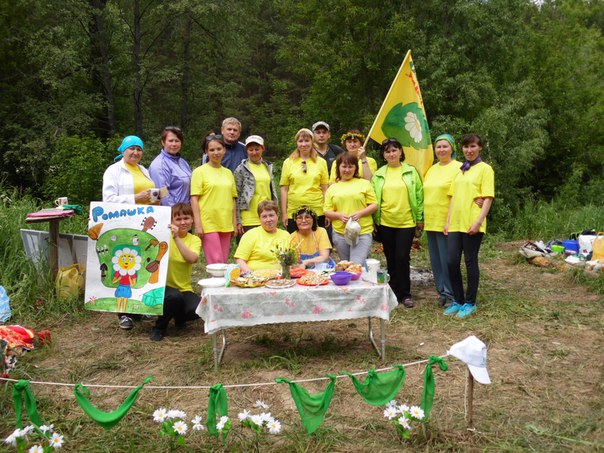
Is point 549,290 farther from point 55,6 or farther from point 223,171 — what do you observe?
point 55,6

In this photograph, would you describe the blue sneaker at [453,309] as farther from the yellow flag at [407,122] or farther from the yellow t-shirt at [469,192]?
the yellow flag at [407,122]

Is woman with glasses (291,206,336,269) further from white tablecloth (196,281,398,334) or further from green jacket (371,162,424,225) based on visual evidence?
green jacket (371,162,424,225)

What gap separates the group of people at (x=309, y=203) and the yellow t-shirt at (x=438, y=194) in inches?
0.4

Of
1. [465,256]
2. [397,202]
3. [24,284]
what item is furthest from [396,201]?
[24,284]

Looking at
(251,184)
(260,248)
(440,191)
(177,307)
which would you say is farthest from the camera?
(440,191)

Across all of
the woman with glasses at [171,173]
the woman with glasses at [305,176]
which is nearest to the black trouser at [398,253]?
the woman with glasses at [305,176]

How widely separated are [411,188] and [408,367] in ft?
6.50

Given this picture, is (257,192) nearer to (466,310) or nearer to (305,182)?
(305,182)

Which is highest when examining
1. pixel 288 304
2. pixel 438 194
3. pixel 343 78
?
pixel 343 78

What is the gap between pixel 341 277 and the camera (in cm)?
399

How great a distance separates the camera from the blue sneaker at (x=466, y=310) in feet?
17.6

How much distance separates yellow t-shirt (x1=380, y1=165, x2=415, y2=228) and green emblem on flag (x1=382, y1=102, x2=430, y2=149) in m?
0.90

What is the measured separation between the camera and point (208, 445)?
3.01 meters

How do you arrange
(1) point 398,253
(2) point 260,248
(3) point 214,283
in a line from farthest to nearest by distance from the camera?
(1) point 398,253, (2) point 260,248, (3) point 214,283
